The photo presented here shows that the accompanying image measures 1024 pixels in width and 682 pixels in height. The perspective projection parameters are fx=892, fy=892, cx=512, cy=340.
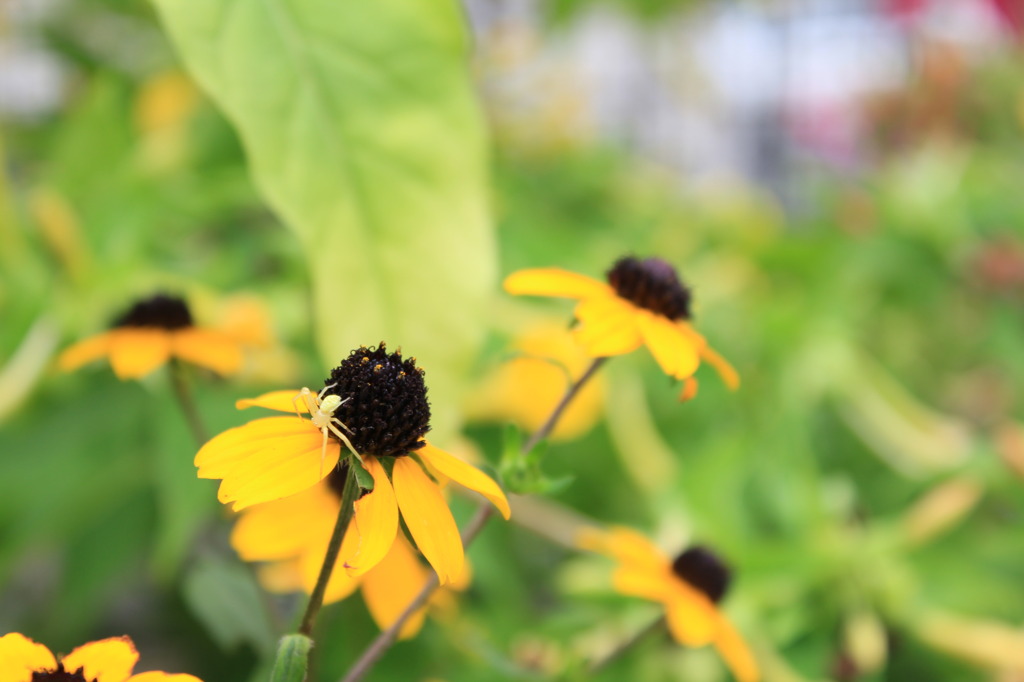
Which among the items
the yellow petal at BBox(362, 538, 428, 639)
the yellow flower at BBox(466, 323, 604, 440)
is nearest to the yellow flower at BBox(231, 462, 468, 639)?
the yellow petal at BBox(362, 538, 428, 639)

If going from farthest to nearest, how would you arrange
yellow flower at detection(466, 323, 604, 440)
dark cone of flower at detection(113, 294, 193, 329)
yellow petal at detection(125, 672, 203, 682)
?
1. yellow flower at detection(466, 323, 604, 440)
2. dark cone of flower at detection(113, 294, 193, 329)
3. yellow petal at detection(125, 672, 203, 682)

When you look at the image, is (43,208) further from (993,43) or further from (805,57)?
(805,57)

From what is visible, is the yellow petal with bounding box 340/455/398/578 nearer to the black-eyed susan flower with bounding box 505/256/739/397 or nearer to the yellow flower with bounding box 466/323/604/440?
the black-eyed susan flower with bounding box 505/256/739/397

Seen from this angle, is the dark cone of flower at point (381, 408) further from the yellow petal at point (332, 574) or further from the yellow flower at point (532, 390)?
the yellow flower at point (532, 390)

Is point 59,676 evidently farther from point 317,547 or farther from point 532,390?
point 532,390

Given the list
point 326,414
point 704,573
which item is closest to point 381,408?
point 326,414
